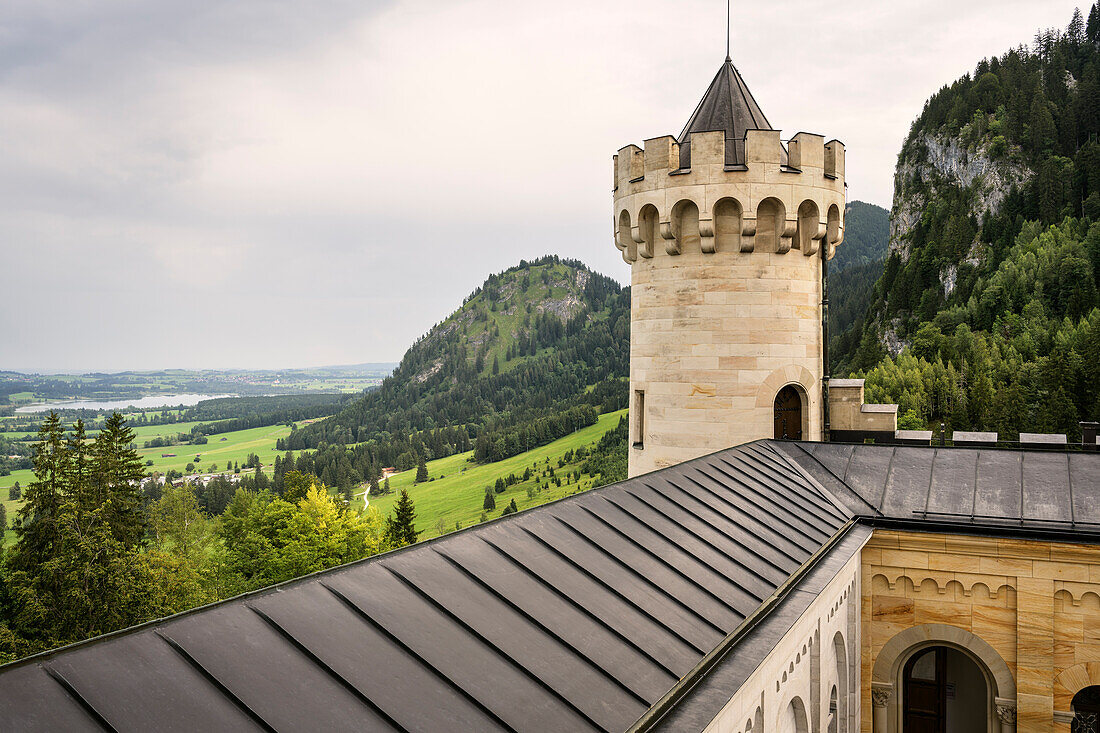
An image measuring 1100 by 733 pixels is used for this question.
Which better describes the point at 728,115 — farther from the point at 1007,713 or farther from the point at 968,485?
the point at 1007,713

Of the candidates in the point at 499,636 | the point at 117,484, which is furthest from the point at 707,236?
the point at 117,484

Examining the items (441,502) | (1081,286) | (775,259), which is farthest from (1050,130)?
(775,259)

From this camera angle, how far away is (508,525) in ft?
21.6

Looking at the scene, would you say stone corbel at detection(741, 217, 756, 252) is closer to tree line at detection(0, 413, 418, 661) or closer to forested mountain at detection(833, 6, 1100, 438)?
tree line at detection(0, 413, 418, 661)

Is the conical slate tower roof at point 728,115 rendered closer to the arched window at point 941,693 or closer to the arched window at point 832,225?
the arched window at point 832,225

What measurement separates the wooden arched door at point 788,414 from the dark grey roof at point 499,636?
576 centimetres

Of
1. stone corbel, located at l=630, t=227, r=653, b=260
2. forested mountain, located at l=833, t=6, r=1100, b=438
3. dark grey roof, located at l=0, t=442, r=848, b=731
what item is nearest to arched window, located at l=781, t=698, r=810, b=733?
dark grey roof, located at l=0, t=442, r=848, b=731

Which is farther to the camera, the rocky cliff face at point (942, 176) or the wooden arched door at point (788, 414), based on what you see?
the rocky cliff face at point (942, 176)

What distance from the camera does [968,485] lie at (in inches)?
497

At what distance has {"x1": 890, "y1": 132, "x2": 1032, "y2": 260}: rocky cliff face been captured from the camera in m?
148

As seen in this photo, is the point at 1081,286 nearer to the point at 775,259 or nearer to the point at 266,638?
the point at 775,259

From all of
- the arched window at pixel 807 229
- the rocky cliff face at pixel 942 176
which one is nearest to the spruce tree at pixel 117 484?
the arched window at pixel 807 229

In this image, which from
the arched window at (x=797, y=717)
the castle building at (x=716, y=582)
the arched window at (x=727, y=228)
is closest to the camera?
the castle building at (x=716, y=582)

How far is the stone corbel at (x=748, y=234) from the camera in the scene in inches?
572
